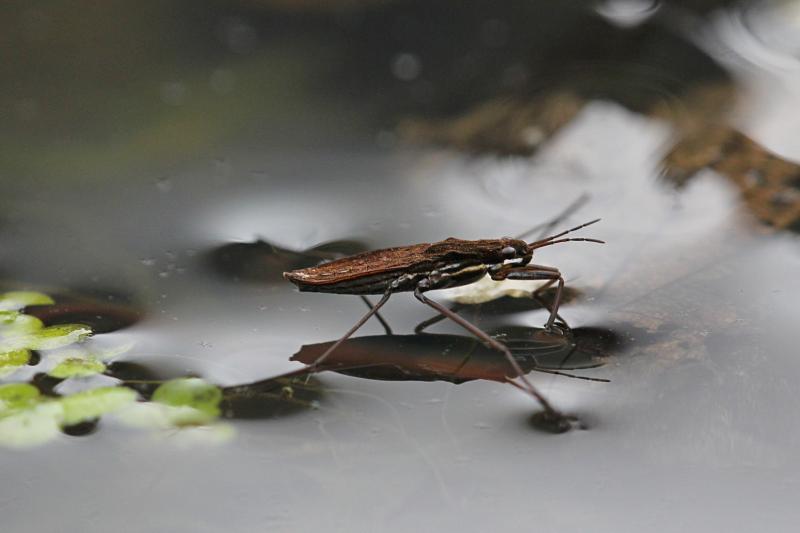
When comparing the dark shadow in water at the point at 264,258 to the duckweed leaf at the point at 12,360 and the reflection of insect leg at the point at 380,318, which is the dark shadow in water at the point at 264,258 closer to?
the reflection of insect leg at the point at 380,318

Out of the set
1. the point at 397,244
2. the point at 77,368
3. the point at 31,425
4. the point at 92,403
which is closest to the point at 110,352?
the point at 77,368

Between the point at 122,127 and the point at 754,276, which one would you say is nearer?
the point at 754,276

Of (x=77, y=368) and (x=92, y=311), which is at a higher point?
(x=92, y=311)

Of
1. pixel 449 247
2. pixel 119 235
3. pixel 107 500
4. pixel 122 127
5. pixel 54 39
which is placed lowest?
pixel 107 500

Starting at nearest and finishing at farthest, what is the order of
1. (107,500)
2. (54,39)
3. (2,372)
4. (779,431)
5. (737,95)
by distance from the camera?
(107,500)
(779,431)
(2,372)
(737,95)
(54,39)

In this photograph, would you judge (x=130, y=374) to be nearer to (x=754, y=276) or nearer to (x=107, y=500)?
(x=107, y=500)

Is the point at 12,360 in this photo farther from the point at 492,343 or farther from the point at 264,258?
the point at 492,343

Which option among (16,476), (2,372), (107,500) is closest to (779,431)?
(107,500)
